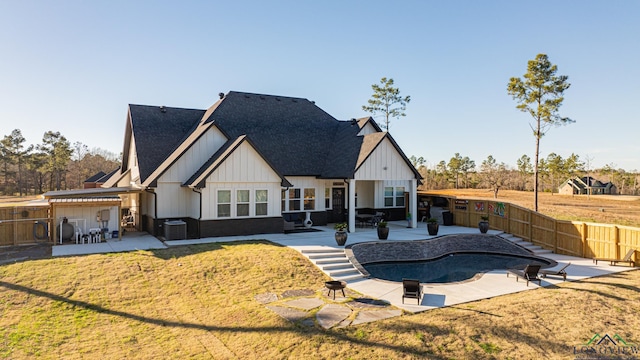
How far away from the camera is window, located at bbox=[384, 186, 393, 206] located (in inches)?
1021

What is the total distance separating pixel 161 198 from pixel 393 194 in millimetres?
15141

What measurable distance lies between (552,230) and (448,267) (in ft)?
21.9

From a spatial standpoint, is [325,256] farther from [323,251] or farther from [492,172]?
[492,172]

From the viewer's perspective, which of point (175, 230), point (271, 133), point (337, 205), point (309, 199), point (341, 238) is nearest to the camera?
point (341, 238)

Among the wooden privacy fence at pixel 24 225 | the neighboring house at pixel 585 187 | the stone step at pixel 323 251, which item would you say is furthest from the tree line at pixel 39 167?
the neighboring house at pixel 585 187

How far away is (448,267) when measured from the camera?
54.8 ft

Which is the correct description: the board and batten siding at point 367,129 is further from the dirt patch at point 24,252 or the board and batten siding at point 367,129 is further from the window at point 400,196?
the dirt patch at point 24,252

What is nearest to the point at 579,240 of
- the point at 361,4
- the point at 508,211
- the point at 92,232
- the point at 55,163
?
the point at 508,211

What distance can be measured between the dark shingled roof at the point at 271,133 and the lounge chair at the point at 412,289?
34.1 feet

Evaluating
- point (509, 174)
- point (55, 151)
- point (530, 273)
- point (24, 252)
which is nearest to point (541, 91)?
point (530, 273)

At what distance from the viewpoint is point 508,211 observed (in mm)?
21609

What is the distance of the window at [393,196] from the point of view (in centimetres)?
2600

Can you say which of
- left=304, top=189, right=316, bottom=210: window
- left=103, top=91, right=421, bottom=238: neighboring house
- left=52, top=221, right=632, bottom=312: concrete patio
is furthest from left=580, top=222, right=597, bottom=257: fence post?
left=304, top=189, right=316, bottom=210: window

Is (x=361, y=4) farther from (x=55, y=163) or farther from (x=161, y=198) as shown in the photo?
(x=55, y=163)
